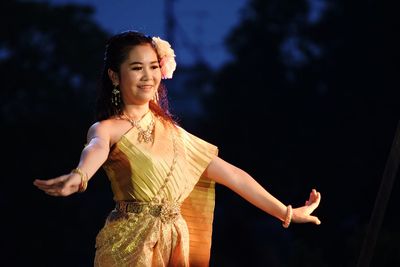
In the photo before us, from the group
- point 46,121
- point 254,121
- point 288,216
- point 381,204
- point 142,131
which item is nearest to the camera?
point 381,204

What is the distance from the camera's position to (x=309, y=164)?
13.5 metres

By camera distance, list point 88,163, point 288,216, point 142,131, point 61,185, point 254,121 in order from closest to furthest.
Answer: point 61,185 < point 88,163 < point 142,131 < point 288,216 < point 254,121

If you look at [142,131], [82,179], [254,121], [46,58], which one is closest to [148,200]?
[142,131]

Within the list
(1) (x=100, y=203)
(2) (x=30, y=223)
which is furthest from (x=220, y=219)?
(2) (x=30, y=223)

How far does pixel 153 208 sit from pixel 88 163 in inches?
17.5

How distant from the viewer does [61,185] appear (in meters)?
3.19

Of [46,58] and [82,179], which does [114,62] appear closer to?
[82,179]

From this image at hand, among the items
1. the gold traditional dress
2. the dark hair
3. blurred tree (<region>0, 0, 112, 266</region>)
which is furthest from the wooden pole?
blurred tree (<region>0, 0, 112, 266</region>)

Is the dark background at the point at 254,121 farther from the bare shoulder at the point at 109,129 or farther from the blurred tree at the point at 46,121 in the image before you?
the bare shoulder at the point at 109,129

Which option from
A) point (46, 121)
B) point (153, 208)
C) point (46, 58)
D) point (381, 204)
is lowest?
point (153, 208)

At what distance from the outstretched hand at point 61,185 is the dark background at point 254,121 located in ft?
17.1

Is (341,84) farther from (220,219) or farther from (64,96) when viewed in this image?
(64,96)

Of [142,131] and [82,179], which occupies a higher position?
[142,131]

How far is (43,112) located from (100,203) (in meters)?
3.99
